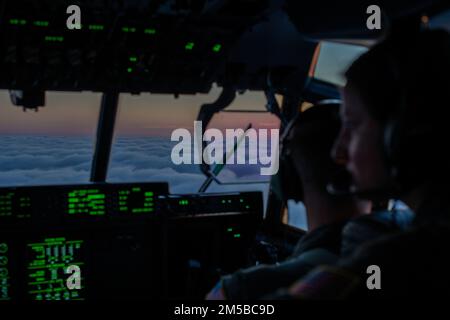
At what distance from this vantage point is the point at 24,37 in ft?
8.76

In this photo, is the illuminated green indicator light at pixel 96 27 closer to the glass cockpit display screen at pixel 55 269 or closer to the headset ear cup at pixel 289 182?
the glass cockpit display screen at pixel 55 269

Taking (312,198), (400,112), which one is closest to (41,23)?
(312,198)

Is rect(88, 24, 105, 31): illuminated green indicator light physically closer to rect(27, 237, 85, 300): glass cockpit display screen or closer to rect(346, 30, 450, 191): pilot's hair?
rect(27, 237, 85, 300): glass cockpit display screen

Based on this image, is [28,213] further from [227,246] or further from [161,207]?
[227,246]

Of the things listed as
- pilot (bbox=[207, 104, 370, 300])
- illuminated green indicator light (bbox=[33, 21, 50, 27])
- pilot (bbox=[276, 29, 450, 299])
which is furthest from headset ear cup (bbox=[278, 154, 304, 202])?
illuminated green indicator light (bbox=[33, 21, 50, 27])

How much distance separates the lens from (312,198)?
147 centimetres

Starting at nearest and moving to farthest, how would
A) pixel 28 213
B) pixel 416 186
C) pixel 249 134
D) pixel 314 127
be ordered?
pixel 416 186 < pixel 314 127 < pixel 28 213 < pixel 249 134

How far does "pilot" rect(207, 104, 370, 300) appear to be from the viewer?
47.3 inches

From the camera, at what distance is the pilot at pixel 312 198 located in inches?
47.3

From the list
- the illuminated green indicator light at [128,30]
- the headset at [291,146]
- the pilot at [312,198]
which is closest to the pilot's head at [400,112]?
the pilot at [312,198]

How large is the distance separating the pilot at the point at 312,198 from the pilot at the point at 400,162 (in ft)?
1.10

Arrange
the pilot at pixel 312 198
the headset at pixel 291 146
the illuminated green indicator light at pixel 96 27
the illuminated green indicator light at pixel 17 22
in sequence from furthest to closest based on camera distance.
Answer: the illuminated green indicator light at pixel 96 27, the illuminated green indicator light at pixel 17 22, the headset at pixel 291 146, the pilot at pixel 312 198
